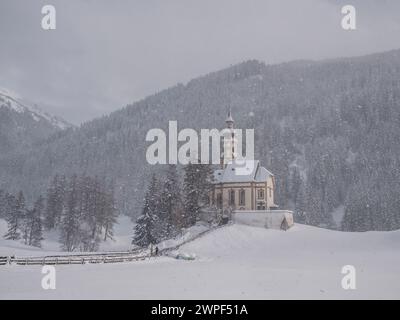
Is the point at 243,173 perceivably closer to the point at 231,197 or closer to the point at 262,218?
the point at 231,197

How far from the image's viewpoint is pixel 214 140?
16125 centimetres

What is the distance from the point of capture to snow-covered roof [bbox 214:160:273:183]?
2458 inches

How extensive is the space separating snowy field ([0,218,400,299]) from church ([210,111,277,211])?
1534cm

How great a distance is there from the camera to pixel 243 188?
204 ft

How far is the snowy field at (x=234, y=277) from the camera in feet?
70.3

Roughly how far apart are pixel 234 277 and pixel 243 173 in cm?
3732

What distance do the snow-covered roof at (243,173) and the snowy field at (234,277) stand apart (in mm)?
16879

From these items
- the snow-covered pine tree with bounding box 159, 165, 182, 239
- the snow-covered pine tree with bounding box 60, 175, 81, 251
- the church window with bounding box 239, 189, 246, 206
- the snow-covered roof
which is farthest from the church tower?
the snow-covered pine tree with bounding box 60, 175, 81, 251

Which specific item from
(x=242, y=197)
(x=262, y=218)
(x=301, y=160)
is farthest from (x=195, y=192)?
(x=301, y=160)

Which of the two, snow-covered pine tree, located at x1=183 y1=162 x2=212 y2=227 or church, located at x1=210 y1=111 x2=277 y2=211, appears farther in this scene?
church, located at x1=210 y1=111 x2=277 y2=211

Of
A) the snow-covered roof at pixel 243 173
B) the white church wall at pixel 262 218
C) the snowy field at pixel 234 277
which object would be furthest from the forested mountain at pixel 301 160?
the snowy field at pixel 234 277

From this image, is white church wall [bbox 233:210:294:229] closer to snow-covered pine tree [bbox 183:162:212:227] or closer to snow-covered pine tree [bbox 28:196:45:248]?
snow-covered pine tree [bbox 183:162:212:227]
